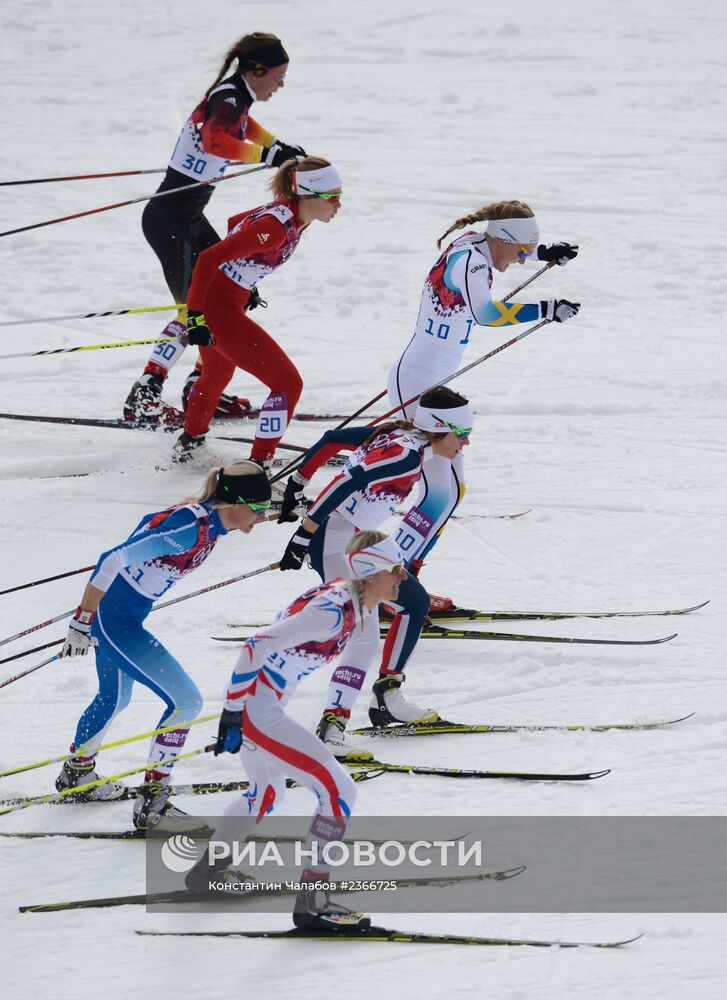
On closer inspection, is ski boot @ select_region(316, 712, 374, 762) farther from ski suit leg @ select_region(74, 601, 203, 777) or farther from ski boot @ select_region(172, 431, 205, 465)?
ski boot @ select_region(172, 431, 205, 465)

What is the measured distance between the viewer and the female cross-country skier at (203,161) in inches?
290

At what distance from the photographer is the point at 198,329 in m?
7.02

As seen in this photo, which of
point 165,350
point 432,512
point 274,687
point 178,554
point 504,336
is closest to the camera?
point 274,687

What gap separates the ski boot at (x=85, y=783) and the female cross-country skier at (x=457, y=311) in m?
1.66

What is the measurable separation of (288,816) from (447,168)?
9.96m

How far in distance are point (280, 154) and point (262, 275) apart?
28.7 inches

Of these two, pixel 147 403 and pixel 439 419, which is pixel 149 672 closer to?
pixel 439 419

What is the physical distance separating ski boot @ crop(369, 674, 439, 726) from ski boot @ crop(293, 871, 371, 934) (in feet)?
4.14

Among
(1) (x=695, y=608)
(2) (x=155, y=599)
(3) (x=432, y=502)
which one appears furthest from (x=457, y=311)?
(2) (x=155, y=599)

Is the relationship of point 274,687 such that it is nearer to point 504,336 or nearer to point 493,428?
point 493,428

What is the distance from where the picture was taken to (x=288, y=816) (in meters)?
4.87

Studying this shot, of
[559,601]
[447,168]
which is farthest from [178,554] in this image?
[447,168]

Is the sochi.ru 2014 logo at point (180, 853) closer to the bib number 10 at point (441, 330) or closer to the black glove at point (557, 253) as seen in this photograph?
the bib number 10 at point (441, 330)

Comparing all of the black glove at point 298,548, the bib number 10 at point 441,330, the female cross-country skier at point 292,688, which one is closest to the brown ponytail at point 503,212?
the bib number 10 at point 441,330
